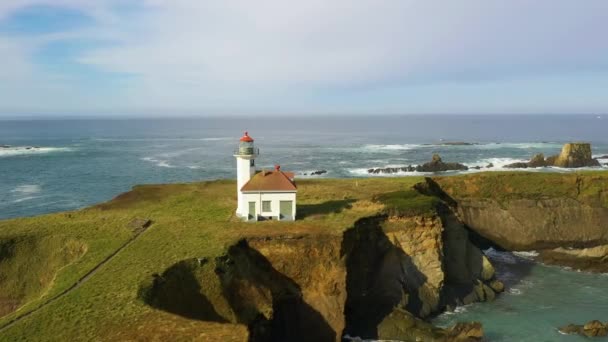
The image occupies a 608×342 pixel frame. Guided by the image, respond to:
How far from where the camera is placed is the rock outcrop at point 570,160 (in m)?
86.6

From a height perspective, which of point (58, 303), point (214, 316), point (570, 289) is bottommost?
point (570, 289)

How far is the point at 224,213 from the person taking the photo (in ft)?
116

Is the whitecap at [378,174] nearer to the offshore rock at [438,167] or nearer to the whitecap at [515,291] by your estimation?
the offshore rock at [438,167]

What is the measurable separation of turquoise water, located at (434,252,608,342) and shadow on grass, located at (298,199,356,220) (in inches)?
412

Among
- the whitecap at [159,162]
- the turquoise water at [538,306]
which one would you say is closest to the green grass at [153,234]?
the turquoise water at [538,306]

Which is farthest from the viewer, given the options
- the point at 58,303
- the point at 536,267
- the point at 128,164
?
the point at 128,164

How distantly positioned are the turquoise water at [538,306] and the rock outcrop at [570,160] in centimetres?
5366

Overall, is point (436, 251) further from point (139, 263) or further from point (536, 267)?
point (139, 263)

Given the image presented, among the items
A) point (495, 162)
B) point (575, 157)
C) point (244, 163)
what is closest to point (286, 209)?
point (244, 163)

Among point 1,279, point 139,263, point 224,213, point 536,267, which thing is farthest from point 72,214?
point 536,267

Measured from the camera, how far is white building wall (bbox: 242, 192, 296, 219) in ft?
106

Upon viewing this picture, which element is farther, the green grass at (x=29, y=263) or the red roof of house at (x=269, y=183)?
the red roof of house at (x=269, y=183)

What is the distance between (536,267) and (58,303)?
3708 cm

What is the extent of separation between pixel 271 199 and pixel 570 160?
75396 millimetres
